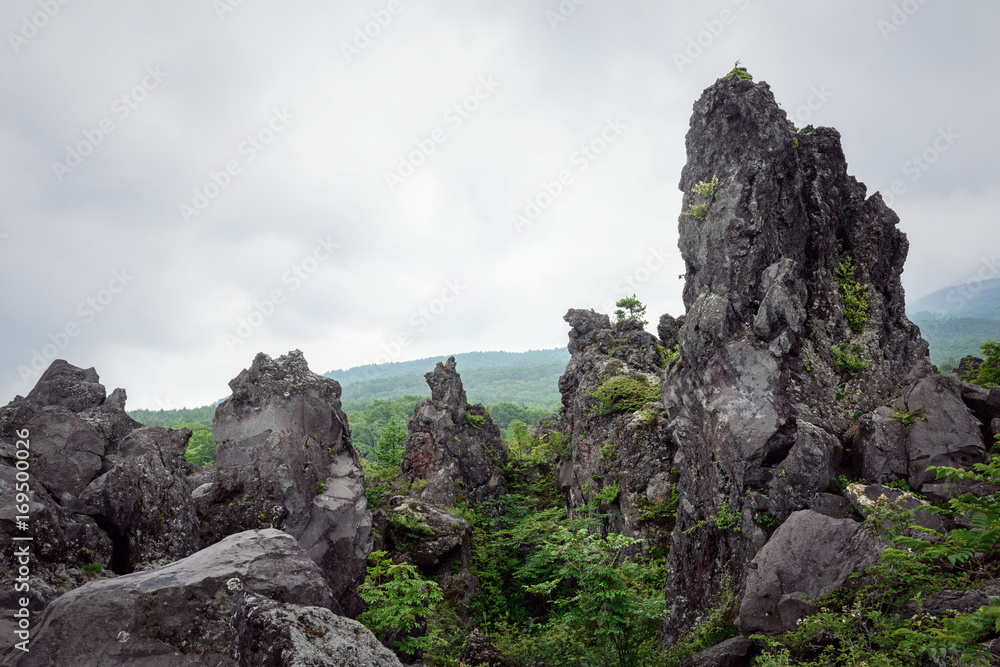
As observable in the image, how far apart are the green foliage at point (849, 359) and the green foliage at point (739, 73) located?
38.2 feet

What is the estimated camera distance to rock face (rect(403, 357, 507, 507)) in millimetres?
32250

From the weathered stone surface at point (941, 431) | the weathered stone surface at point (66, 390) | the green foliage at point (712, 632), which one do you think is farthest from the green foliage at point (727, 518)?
the weathered stone surface at point (66, 390)

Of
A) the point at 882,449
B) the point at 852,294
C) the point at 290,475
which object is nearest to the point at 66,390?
the point at 290,475

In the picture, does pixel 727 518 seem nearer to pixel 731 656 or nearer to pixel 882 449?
pixel 882 449

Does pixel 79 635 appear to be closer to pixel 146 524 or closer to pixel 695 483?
pixel 146 524

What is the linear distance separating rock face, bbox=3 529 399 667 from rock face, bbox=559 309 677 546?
58.0 ft

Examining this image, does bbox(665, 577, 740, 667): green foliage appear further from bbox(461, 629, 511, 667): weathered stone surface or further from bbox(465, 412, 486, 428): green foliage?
bbox(465, 412, 486, 428): green foliage

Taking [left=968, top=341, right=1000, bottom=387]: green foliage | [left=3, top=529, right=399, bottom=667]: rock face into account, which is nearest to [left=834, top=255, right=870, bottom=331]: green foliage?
[left=968, top=341, right=1000, bottom=387]: green foliage

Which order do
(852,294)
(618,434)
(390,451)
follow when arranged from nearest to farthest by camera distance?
(852,294) → (618,434) → (390,451)

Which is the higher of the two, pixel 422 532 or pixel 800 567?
pixel 800 567

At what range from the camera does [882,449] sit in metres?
14.3

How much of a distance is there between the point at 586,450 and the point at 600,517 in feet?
16.6

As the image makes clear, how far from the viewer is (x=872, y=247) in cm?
2017

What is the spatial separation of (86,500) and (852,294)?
24.7 m
